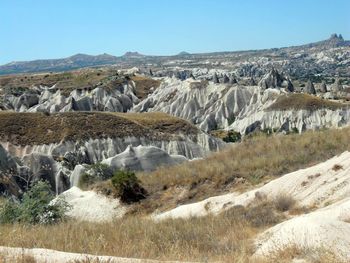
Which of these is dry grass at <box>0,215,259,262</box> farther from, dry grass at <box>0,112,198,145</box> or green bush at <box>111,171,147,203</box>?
dry grass at <box>0,112,198,145</box>

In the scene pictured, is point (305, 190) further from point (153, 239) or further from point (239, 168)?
point (153, 239)

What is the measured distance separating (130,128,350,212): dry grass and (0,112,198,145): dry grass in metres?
31.5

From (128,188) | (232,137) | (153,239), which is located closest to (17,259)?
(153,239)

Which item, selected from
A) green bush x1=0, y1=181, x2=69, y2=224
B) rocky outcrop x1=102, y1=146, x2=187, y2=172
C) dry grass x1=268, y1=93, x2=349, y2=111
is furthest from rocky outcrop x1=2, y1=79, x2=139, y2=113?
green bush x1=0, y1=181, x2=69, y2=224

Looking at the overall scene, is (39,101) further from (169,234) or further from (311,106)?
(169,234)

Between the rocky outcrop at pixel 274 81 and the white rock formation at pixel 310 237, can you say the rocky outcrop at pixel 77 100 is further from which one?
the white rock formation at pixel 310 237

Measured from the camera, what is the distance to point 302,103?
71.8 m

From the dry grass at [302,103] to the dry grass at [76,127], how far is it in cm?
2313

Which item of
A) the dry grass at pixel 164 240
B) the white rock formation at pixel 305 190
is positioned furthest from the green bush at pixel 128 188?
the dry grass at pixel 164 240

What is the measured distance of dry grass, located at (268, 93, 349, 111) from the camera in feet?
230

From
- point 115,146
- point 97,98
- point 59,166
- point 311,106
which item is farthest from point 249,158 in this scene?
point 97,98

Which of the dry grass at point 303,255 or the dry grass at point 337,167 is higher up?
the dry grass at point 303,255

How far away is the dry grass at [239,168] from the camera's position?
15.0 m

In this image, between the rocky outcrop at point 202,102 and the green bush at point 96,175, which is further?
the rocky outcrop at point 202,102
